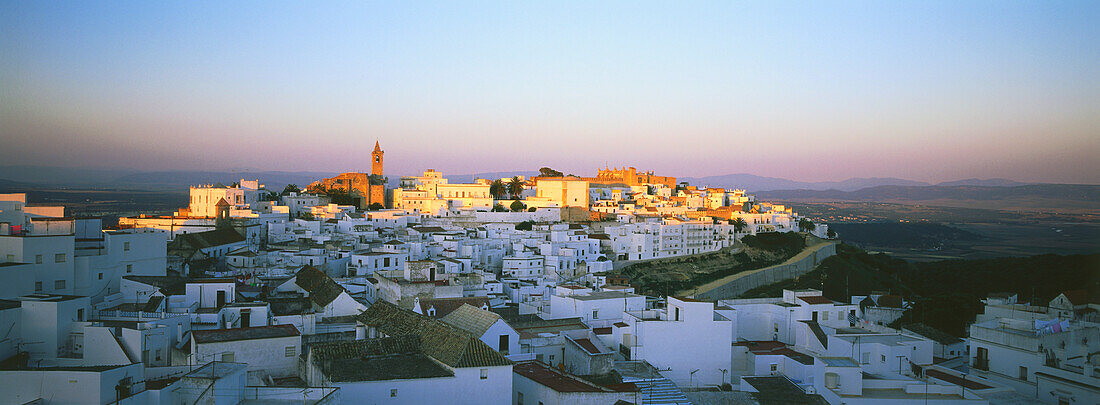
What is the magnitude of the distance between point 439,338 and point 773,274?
912 inches

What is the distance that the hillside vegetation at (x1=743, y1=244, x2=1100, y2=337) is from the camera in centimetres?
1791

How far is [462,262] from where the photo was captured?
67.9 feet

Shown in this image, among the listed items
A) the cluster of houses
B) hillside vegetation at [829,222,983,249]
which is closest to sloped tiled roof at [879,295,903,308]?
the cluster of houses

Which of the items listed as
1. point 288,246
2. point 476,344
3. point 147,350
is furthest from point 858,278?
point 147,350

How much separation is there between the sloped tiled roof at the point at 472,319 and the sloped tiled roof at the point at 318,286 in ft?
8.97

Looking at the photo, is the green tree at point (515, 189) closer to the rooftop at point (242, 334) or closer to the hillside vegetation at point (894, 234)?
the hillside vegetation at point (894, 234)

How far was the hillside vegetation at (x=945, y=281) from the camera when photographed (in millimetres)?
17906

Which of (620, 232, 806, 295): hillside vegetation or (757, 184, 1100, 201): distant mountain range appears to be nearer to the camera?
(757, 184, 1100, 201): distant mountain range

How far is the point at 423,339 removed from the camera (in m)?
10.0

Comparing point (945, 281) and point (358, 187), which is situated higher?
point (358, 187)

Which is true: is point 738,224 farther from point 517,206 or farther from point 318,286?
point 318,286

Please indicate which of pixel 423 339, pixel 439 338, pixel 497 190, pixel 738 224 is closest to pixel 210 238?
pixel 423 339

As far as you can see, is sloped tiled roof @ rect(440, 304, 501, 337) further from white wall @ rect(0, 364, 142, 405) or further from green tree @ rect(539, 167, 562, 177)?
green tree @ rect(539, 167, 562, 177)

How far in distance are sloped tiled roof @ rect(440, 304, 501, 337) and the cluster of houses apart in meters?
0.05
